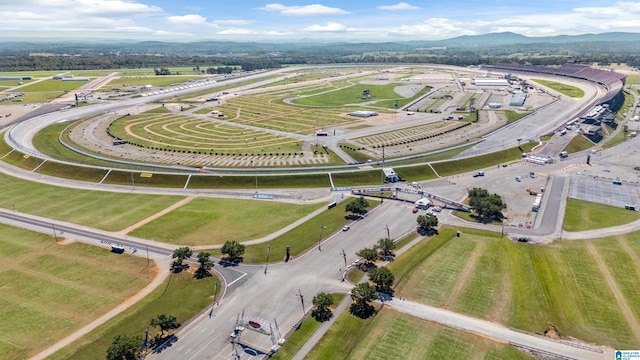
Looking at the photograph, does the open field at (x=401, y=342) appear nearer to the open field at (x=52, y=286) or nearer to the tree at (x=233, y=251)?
the tree at (x=233, y=251)

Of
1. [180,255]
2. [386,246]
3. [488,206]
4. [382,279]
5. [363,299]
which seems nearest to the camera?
[363,299]

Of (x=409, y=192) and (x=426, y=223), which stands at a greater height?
(x=409, y=192)

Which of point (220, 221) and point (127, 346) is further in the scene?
point (220, 221)

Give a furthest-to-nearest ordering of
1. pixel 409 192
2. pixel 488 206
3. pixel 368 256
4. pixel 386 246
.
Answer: pixel 409 192
pixel 488 206
pixel 386 246
pixel 368 256

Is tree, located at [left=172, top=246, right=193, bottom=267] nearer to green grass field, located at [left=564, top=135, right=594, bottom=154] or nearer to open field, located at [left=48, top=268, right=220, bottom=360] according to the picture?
open field, located at [left=48, top=268, right=220, bottom=360]

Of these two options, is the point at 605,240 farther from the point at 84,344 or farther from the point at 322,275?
the point at 84,344

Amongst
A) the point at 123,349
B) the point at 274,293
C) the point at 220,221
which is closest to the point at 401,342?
the point at 274,293

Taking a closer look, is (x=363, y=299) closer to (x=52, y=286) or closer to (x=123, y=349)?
(x=123, y=349)
